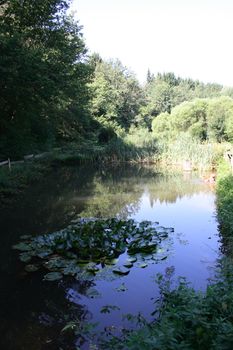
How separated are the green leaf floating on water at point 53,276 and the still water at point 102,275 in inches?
3.4

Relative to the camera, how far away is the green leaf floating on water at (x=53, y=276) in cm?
681

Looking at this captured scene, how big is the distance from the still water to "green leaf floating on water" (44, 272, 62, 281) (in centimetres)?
9

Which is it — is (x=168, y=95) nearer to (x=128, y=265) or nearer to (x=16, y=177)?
(x=16, y=177)

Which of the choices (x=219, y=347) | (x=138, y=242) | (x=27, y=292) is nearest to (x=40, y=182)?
(x=138, y=242)

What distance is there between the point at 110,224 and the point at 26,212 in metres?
4.12

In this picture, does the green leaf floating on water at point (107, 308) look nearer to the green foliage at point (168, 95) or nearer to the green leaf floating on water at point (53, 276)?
the green leaf floating on water at point (53, 276)

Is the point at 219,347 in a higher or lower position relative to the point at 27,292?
higher

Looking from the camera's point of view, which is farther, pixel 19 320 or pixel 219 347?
pixel 19 320

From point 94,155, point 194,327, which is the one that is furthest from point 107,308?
point 94,155

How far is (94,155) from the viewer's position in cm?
3080

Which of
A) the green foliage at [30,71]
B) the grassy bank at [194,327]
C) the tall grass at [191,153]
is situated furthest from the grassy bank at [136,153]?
the grassy bank at [194,327]

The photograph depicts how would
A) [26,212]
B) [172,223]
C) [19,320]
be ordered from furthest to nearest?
[26,212]
[172,223]
[19,320]

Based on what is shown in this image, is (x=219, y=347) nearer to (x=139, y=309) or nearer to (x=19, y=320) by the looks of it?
(x=139, y=309)

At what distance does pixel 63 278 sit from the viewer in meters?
6.95
